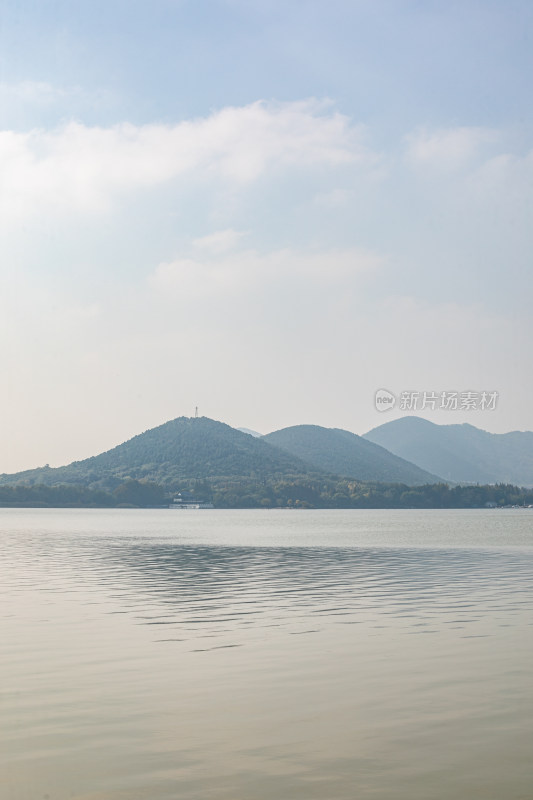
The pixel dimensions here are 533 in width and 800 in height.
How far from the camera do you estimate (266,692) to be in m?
21.3

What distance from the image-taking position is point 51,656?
26.2 meters

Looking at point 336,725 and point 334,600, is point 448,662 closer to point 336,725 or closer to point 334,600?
point 336,725

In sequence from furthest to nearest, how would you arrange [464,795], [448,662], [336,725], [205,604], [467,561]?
1. [467,561]
2. [205,604]
3. [448,662]
4. [336,725]
5. [464,795]

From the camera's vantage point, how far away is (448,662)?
82.6 feet

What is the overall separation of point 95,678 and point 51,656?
3.78m

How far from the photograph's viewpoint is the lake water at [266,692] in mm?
14727

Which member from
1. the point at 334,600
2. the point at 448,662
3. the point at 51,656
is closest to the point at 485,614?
the point at 334,600

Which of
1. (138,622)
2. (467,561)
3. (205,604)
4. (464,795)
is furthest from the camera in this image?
(467,561)

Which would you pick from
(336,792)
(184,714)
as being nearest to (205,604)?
(184,714)

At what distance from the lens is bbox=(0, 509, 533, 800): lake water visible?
1473 cm

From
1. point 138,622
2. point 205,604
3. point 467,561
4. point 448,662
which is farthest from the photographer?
point 467,561

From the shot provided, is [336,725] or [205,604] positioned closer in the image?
[336,725]

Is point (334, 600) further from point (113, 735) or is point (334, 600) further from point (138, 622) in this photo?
point (113, 735)

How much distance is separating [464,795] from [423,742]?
2.89 m
